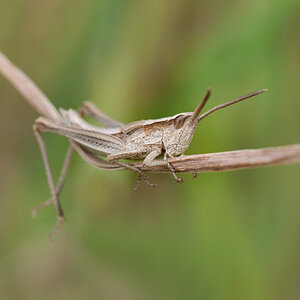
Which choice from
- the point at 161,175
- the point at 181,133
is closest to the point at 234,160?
the point at 181,133

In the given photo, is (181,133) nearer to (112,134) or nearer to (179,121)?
(179,121)

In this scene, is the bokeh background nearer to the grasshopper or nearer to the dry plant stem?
the grasshopper

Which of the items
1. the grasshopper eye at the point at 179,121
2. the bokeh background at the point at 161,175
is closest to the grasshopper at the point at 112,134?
the grasshopper eye at the point at 179,121

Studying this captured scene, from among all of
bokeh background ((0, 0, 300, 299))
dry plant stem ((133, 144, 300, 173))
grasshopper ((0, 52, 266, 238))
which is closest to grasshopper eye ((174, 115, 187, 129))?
grasshopper ((0, 52, 266, 238))

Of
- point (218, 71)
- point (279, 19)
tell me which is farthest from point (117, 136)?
point (279, 19)

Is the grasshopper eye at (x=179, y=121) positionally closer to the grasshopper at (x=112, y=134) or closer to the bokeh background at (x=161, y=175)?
the grasshopper at (x=112, y=134)
